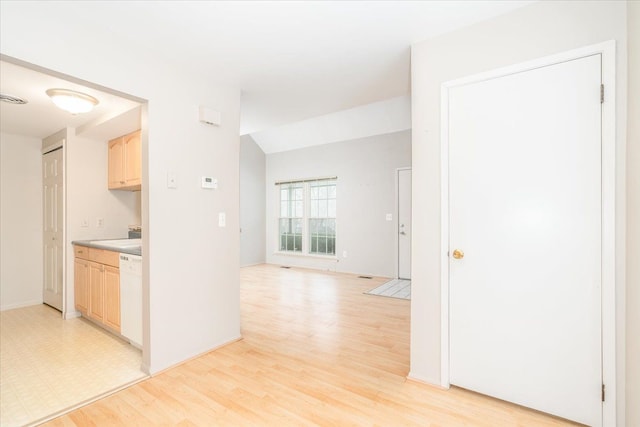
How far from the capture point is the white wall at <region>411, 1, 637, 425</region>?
→ 1.56 m

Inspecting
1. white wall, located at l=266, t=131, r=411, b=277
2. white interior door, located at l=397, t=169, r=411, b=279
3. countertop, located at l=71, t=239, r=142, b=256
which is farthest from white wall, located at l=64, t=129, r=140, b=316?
white interior door, located at l=397, t=169, r=411, b=279

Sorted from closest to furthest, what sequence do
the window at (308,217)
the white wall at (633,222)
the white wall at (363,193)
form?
the white wall at (633,222) < the white wall at (363,193) < the window at (308,217)

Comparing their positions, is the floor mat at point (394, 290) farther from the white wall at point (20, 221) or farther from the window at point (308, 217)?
the white wall at point (20, 221)

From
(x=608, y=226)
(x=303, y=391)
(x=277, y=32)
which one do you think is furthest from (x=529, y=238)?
(x=277, y=32)

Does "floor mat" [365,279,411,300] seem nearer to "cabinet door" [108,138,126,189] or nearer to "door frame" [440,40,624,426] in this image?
"door frame" [440,40,624,426]

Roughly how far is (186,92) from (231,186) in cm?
89

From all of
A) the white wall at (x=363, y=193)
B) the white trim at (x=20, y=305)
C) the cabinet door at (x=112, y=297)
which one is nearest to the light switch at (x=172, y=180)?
the cabinet door at (x=112, y=297)

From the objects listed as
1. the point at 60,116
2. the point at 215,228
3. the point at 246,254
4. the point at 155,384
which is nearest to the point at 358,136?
the point at 246,254

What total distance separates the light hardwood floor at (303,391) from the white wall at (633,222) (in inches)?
18.4

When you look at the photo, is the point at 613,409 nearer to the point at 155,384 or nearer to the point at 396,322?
the point at 396,322

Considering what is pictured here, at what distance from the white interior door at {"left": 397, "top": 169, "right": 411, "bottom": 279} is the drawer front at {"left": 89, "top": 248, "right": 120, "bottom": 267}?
4.46 m

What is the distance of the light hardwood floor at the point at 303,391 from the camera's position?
1.75 m

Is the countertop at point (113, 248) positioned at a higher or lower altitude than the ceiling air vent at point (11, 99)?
lower

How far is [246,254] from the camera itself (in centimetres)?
699
